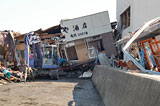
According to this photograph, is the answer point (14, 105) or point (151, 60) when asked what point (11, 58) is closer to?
point (14, 105)

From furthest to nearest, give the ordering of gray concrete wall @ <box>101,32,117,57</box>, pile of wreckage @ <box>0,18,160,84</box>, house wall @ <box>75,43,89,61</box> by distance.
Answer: house wall @ <box>75,43,89,61</box> < gray concrete wall @ <box>101,32,117,57</box> < pile of wreckage @ <box>0,18,160,84</box>

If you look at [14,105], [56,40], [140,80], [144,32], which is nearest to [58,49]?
[56,40]

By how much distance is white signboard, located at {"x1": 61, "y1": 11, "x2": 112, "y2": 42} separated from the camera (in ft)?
53.0

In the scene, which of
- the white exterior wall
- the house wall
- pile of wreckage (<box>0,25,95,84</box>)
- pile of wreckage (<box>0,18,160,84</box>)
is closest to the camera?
the white exterior wall

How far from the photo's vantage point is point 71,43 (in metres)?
16.7

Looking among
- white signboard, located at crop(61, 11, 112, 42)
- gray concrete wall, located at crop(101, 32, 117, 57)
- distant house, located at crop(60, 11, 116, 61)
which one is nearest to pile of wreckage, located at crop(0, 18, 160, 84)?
gray concrete wall, located at crop(101, 32, 117, 57)

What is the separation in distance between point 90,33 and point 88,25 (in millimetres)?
817

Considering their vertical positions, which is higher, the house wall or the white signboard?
the white signboard

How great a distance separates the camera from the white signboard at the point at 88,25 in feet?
53.0

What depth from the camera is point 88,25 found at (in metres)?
16.2

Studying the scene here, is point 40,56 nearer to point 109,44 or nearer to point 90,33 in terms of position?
point 90,33

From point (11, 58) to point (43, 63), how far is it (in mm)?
3171

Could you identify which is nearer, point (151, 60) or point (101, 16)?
point (151, 60)

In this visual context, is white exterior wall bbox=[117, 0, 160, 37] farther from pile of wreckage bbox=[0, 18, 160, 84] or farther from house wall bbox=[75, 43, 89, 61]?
house wall bbox=[75, 43, 89, 61]
